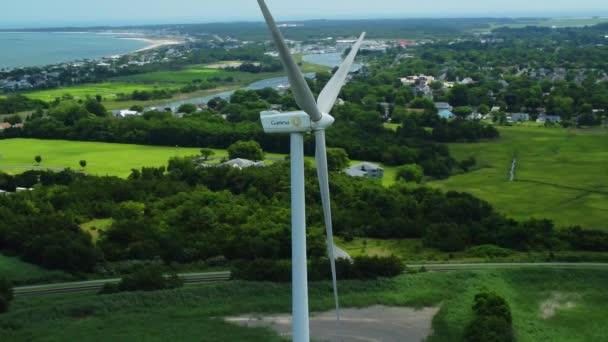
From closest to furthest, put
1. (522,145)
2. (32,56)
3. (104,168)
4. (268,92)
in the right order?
(104,168)
(522,145)
(268,92)
(32,56)

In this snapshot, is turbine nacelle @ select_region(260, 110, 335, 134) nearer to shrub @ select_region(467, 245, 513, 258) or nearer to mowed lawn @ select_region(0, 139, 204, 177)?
shrub @ select_region(467, 245, 513, 258)

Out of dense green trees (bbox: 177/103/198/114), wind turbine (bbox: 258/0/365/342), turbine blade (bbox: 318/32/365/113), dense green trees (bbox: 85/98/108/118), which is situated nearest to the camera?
wind turbine (bbox: 258/0/365/342)

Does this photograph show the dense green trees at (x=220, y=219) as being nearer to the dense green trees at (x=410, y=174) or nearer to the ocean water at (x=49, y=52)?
the dense green trees at (x=410, y=174)

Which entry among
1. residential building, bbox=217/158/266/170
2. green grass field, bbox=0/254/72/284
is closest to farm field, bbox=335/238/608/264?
green grass field, bbox=0/254/72/284

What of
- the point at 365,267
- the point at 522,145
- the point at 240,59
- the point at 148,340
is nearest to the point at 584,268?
the point at 365,267

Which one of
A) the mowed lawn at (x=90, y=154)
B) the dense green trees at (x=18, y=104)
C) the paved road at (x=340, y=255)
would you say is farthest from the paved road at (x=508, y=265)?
the dense green trees at (x=18, y=104)

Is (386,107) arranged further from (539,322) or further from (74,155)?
(539,322)
